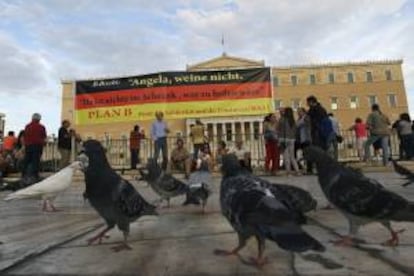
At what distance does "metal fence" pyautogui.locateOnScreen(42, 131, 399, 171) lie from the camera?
18.8 metres

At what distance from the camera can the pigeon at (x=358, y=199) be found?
13.4 ft

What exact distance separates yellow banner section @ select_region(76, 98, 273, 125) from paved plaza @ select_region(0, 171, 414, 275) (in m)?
12.3

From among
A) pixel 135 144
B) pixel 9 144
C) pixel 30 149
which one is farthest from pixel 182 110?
pixel 30 149

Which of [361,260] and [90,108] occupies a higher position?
[90,108]

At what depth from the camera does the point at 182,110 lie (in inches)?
744

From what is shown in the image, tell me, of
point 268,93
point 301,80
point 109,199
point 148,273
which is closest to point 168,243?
point 109,199

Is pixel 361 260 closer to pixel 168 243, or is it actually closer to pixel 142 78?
pixel 168 243

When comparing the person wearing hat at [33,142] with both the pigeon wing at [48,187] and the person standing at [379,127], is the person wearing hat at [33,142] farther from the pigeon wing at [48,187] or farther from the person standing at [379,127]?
the person standing at [379,127]

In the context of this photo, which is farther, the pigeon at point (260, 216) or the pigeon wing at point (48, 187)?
the pigeon wing at point (48, 187)

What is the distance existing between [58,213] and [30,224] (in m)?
1.11

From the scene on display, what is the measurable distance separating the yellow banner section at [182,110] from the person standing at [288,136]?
15.9 ft

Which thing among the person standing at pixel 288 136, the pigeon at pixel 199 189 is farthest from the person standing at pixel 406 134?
the pigeon at pixel 199 189

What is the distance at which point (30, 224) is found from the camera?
6543 millimetres

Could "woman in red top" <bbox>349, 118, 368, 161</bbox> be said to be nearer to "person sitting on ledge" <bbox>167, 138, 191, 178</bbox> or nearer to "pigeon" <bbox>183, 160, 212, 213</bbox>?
"person sitting on ledge" <bbox>167, 138, 191, 178</bbox>
